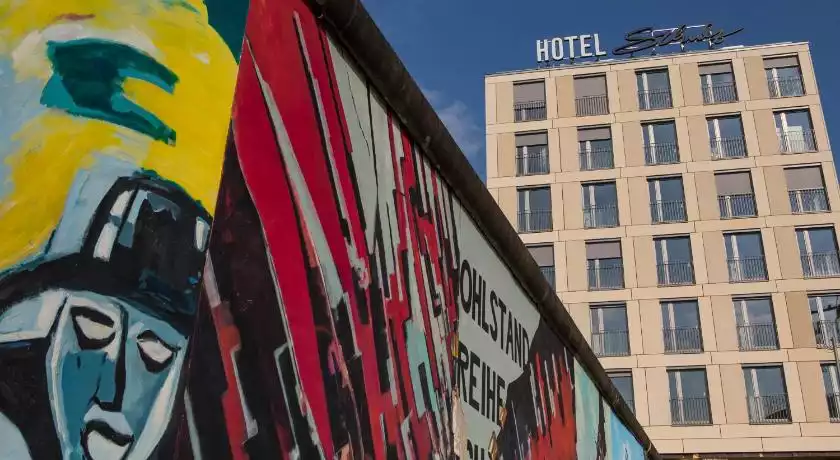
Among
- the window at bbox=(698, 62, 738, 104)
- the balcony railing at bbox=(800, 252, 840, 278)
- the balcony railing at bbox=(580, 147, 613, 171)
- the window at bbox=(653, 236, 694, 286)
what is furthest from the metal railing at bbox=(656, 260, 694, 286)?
the window at bbox=(698, 62, 738, 104)

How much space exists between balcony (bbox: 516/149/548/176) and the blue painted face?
3422 centimetres

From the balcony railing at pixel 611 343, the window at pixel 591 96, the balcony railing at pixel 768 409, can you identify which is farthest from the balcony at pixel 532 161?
the balcony railing at pixel 768 409

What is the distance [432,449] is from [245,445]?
2290mm

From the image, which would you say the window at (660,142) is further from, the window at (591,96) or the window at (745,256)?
the window at (745,256)

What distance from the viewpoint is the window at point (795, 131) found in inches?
1344

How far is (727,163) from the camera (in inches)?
1359

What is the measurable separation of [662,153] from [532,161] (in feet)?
18.7

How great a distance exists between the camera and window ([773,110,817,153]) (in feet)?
112

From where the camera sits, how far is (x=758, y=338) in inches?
1225

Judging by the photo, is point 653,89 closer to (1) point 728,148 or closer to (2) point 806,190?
(1) point 728,148

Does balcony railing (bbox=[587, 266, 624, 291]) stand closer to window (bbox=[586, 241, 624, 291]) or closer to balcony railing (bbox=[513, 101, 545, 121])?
Result: window (bbox=[586, 241, 624, 291])

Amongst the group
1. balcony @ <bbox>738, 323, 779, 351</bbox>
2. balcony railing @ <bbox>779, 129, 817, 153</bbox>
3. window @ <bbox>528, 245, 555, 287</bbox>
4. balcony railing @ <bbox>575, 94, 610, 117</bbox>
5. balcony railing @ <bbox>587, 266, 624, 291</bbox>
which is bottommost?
balcony @ <bbox>738, 323, 779, 351</bbox>

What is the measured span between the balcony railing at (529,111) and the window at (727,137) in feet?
24.4

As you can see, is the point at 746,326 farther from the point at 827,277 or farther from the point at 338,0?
the point at 338,0
